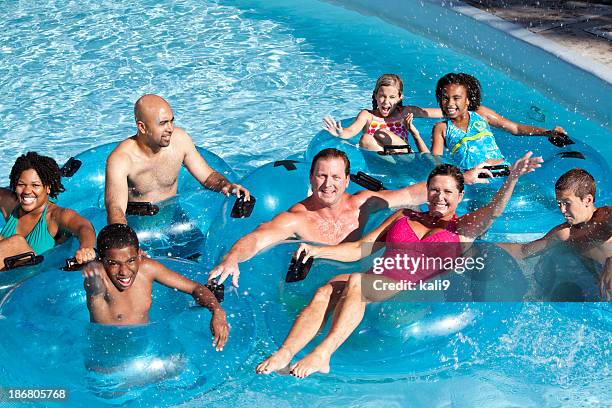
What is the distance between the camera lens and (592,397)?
4.37m

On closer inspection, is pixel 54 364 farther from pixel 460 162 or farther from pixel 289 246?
pixel 460 162

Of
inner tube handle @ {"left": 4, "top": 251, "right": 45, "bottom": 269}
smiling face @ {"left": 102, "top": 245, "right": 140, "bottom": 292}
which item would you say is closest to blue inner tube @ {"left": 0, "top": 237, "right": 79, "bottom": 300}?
inner tube handle @ {"left": 4, "top": 251, "right": 45, "bottom": 269}

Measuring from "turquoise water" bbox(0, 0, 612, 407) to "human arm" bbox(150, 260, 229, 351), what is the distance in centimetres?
31

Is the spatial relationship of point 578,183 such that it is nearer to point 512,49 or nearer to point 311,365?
point 311,365

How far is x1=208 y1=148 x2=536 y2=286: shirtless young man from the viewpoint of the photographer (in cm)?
477

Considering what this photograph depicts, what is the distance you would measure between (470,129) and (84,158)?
2417 mm

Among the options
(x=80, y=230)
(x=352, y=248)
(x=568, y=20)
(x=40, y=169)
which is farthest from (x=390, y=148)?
(x=568, y=20)

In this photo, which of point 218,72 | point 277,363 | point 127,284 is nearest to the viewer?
point 277,363

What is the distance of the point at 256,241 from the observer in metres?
4.68

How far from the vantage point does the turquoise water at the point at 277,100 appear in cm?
442

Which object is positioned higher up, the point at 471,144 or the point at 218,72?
the point at 218,72

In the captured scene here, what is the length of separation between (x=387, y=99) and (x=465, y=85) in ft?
1.68

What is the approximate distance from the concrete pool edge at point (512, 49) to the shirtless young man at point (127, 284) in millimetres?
3916

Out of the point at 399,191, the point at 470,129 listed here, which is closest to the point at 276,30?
the point at 470,129
